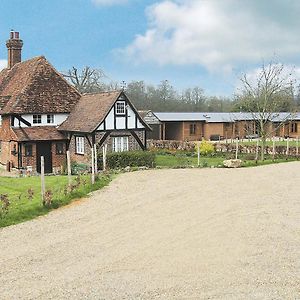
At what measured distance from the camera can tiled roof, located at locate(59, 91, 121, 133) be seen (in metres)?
27.8

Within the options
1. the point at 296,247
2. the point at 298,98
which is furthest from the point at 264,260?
the point at 298,98

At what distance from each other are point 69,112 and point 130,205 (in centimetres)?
1723

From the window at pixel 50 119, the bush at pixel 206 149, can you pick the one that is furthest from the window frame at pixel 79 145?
the bush at pixel 206 149

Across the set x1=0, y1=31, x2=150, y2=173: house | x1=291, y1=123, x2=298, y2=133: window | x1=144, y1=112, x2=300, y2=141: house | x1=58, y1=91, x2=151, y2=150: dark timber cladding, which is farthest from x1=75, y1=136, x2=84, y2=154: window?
x1=291, y1=123, x2=298, y2=133: window

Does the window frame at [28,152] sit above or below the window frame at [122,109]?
below

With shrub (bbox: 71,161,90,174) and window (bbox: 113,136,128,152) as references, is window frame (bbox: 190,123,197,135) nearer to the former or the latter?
window (bbox: 113,136,128,152)

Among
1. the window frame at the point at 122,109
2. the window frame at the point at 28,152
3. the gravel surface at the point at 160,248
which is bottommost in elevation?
the gravel surface at the point at 160,248

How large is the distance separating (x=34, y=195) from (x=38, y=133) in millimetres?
13251

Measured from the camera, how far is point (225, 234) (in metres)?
10.9

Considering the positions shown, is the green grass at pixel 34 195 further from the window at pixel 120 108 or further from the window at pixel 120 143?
the window at pixel 120 108

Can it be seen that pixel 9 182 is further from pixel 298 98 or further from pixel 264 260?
pixel 298 98

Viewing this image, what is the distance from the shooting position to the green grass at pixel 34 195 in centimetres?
1308

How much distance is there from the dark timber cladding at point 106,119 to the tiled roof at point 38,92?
142 cm

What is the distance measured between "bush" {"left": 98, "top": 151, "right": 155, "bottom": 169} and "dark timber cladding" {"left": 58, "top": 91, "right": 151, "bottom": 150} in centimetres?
247
